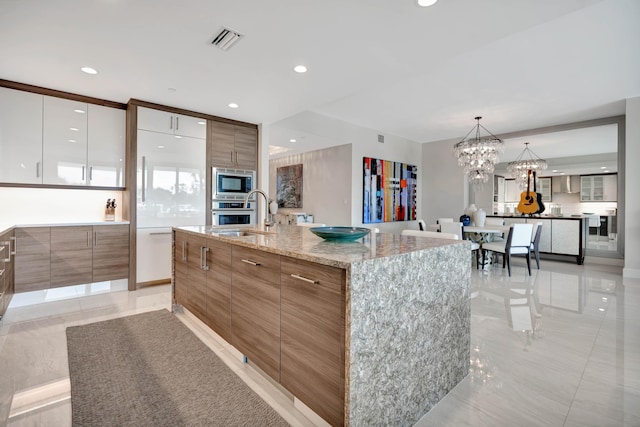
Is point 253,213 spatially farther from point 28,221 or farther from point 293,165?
point 293,165

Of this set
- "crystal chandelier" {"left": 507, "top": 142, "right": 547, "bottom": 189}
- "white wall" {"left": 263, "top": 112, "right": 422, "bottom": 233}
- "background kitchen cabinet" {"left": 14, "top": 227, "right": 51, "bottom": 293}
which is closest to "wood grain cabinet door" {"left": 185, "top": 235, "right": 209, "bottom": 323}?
"background kitchen cabinet" {"left": 14, "top": 227, "right": 51, "bottom": 293}

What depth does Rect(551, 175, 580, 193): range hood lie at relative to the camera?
28.7ft

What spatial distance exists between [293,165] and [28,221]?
551 cm

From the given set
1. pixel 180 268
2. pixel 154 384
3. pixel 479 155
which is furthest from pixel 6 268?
pixel 479 155

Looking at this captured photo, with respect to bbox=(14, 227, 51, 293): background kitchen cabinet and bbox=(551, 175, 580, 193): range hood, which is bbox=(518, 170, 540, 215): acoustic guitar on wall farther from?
bbox=(14, 227, 51, 293): background kitchen cabinet

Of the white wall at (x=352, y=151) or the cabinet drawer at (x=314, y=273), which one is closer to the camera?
the cabinet drawer at (x=314, y=273)

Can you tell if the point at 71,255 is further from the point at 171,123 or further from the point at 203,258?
the point at 203,258

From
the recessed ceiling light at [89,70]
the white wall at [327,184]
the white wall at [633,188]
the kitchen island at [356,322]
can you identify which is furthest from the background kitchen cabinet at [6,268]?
the white wall at [633,188]

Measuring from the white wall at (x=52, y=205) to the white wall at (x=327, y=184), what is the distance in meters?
4.04

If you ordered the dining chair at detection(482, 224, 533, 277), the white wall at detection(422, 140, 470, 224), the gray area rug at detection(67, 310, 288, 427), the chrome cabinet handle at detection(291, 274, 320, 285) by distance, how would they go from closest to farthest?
the chrome cabinet handle at detection(291, 274, 320, 285) < the gray area rug at detection(67, 310, 288, 427) < the dining chair at detection(482, 224, 533, 277) < the white wall at detection(422, 140, 470, 224)

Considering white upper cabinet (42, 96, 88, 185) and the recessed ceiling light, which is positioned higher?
the recessed ceiling light

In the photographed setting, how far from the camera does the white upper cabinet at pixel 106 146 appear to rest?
3834 millimetres

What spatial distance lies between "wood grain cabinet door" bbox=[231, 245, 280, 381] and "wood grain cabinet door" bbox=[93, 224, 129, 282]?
2.67 metres

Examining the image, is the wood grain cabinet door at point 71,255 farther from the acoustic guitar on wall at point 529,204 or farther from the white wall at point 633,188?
the acoustic guitar on wall at point 529,204
